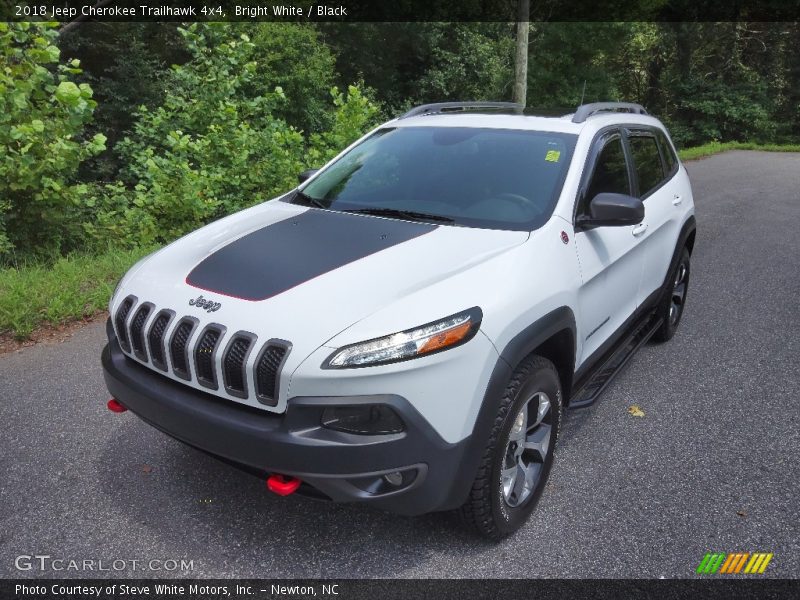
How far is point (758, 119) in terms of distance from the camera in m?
29.8

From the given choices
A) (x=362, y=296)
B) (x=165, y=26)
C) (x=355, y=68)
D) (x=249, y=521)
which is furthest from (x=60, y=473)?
(x=355, y=68)

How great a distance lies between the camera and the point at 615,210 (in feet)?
9.96

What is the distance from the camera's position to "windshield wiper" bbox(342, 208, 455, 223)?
10.5 ft

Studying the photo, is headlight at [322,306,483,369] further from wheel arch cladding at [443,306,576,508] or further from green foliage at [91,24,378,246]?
green foliage at [91,24,378,246]

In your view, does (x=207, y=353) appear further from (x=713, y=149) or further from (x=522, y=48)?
(x=713, y=149)

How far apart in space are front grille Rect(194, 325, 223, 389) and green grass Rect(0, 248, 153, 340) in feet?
10.0

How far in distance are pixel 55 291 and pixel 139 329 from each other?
3.18 m

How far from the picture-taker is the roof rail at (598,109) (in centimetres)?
368

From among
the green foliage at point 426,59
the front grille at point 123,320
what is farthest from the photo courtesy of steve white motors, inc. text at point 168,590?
the green foliage at point 426,59

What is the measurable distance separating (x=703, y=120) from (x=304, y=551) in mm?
33467

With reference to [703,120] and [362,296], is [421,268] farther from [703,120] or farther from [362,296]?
[703,120]

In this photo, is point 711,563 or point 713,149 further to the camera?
point 713,149

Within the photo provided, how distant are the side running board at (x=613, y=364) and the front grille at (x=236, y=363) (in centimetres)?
165

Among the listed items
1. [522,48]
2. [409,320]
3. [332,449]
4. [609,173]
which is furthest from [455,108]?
[522,48]
